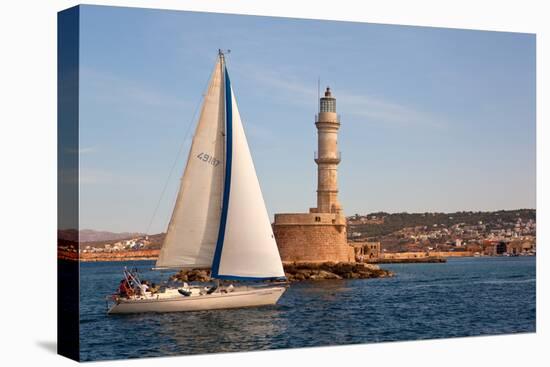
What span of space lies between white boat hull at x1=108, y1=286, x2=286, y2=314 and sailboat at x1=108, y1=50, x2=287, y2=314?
16 millimetres

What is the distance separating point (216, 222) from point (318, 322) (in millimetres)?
2283

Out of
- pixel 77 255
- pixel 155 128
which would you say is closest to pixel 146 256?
pixel 155 128

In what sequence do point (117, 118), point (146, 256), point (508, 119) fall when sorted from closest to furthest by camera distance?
1. point (117, 118)
2. point (508, 119)
3. point (146, 256)

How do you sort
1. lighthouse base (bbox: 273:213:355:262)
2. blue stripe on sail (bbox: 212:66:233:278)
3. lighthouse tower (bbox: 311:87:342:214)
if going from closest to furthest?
blue stripe on sail (bbox: 212:66:233:278)
lighthouse tower (bbox: 311:87:342:214)
lighthouse base (bbox: 273:213:355:262)

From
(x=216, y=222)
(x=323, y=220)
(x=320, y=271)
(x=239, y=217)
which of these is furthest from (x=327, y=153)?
(x=320, y=271)

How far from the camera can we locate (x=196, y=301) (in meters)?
19.6

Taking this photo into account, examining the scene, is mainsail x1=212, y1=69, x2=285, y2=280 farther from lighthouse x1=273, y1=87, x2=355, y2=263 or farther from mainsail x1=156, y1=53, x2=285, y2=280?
lighthouse x1=273, y1=87, x2=355, y2=263

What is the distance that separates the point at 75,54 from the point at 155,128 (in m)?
2.55

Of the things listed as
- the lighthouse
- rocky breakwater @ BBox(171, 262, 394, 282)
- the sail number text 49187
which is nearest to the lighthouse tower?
the lighthouse

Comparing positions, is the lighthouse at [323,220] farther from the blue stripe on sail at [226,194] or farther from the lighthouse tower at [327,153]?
the blue stripe on sail at [226,194]

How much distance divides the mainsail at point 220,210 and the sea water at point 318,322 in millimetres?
895

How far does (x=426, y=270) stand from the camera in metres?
34.2

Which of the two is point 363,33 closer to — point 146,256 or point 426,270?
point 146,256

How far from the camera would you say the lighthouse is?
2134 centimetres
